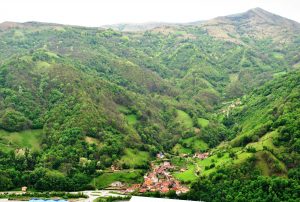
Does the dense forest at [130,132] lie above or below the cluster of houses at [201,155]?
above

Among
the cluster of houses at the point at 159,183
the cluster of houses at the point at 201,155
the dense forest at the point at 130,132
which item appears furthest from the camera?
the cluster of houses at the point at 201,155

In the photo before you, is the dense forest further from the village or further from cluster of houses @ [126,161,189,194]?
cluster of houses @ [126,161,189,194]

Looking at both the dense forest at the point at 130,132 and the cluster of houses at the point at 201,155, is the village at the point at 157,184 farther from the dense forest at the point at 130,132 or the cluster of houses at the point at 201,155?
the cluster of houses at the point at 201,155

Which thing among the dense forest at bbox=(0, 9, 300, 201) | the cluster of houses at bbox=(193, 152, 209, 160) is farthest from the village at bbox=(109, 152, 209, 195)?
the cluster of houses at bbox=(193, 152, 209, 160)

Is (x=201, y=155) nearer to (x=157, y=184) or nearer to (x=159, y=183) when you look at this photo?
(x=159, y=183)

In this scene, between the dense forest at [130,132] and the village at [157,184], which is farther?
the village at [157,184]

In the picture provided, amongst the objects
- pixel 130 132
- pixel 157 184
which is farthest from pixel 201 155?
pixel 157 184

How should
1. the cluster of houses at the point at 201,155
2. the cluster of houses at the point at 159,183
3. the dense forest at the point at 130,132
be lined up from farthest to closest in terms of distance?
the cluster of houses at the point at 201,155
the cluster of houses at the point at 159,183
the dense forest at the point at 130,132

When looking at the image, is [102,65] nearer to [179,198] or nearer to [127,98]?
[127,98]

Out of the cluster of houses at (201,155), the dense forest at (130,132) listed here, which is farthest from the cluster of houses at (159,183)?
the cluster of houses at (201,155)

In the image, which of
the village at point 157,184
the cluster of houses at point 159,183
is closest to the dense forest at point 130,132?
the village at point 157,184
